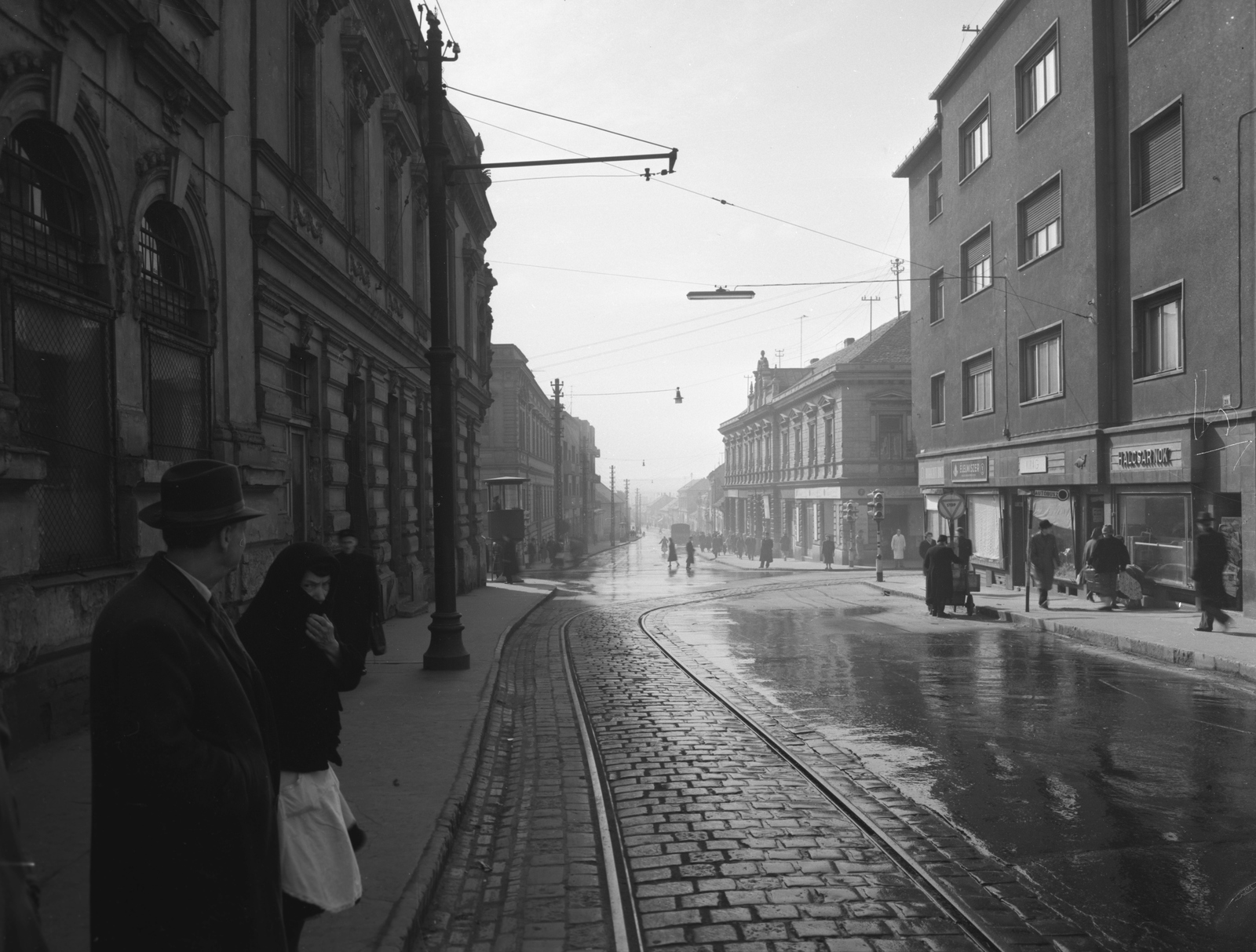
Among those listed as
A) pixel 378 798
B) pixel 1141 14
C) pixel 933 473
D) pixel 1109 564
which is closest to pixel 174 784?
pixel 378 798

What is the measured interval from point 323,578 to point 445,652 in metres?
7.81

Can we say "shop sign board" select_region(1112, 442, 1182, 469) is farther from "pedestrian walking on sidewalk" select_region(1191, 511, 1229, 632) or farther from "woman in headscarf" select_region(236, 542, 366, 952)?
"woman in headscarf" select_region(236, 542, 366, 952)

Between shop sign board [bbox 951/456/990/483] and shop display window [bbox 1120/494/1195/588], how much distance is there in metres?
6.39

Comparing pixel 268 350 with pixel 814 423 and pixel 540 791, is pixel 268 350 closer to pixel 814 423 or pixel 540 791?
pixel 540 791

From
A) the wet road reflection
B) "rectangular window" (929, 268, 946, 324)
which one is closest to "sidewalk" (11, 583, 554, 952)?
the wet road reflection

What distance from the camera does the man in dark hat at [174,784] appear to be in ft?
7.93

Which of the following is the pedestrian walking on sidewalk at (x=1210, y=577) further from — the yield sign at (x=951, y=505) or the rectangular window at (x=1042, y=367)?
the yield sign at (x=951, y=505)

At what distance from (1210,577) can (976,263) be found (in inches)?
571

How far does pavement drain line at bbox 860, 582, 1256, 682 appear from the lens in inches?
451

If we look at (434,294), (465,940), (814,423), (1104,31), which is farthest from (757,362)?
(465,940)

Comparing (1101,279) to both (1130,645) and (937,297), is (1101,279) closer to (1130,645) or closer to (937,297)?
(1130,645)

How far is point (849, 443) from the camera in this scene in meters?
48.6

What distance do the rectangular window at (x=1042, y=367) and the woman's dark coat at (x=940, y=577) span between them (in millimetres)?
5382

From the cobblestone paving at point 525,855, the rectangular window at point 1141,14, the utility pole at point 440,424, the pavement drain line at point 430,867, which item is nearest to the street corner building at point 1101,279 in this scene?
the rectangular window at point 1141,14
